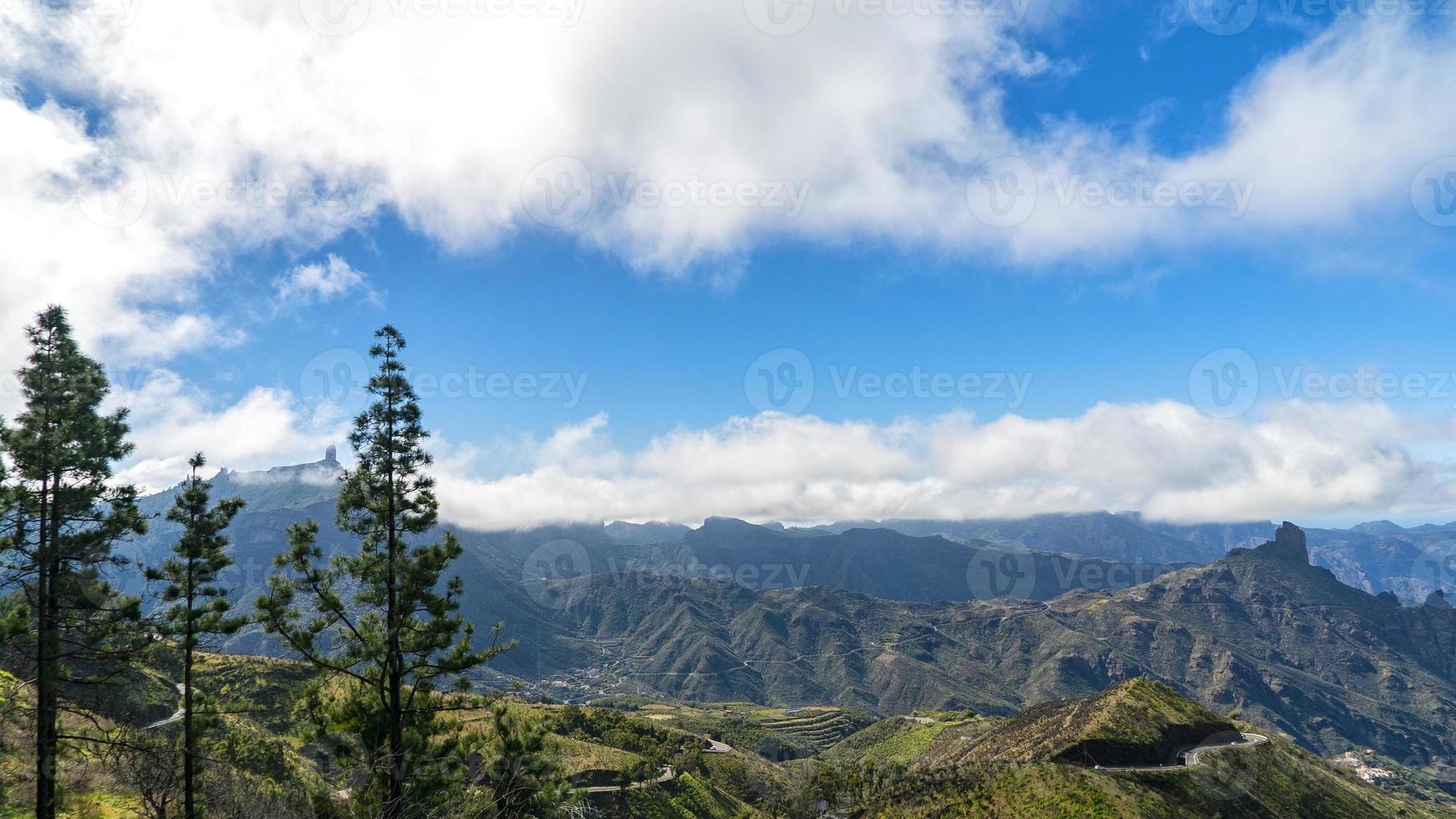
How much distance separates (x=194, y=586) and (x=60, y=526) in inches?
187

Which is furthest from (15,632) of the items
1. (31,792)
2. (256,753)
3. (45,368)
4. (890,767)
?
(890,767)

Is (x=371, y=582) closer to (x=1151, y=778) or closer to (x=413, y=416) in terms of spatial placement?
(x=413, y=416)

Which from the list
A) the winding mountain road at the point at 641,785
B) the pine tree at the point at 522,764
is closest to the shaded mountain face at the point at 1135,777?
the winding mountain road at the point at 641,785

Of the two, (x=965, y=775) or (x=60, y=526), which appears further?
(x=965, y=775)

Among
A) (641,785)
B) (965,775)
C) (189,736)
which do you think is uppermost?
(189,736)

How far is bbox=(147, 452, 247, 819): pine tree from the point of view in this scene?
25656mm

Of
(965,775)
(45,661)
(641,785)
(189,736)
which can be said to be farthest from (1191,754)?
(45,661)

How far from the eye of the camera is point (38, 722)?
2255cm

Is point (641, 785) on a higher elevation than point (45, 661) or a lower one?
lower

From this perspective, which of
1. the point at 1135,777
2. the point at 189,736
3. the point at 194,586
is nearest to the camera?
the point at 189,736

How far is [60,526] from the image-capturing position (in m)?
23.5

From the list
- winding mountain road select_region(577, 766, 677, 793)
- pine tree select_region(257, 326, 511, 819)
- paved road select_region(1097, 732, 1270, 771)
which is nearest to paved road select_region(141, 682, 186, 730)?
pine tree select_region(257, 326, 511, 819)

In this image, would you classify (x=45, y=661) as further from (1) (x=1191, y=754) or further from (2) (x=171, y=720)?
(1) (x=1191, y=754)

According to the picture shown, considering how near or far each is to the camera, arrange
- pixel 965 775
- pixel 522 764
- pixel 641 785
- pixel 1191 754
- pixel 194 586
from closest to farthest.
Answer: pixel 194 586 < pixel 522 764 < pixel 965 775 < pixel 1191 754 < pixel 641 785
